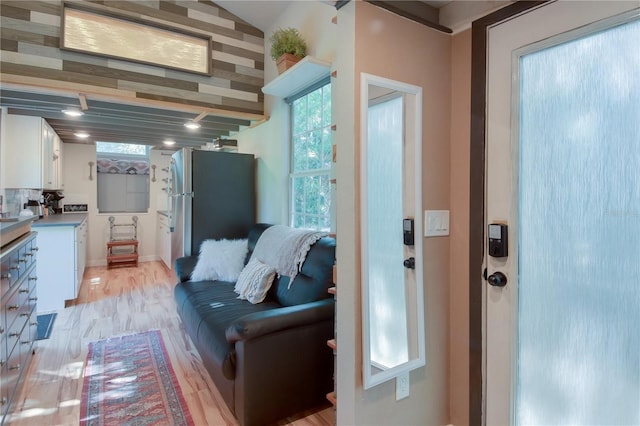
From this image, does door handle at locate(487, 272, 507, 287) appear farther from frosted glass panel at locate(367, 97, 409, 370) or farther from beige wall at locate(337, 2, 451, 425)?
frosted glass panel at locate(367, 97, 409, 370)

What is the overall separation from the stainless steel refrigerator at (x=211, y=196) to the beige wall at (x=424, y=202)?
8.27ft

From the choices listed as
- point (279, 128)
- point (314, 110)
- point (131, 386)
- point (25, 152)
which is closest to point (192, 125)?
point (279, 128)

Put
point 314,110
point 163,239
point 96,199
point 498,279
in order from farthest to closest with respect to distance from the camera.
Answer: point 96,199
point 163,239
point 314,110
point 498,279

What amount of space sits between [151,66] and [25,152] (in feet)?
5.60

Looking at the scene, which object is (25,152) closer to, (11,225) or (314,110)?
(11,225)

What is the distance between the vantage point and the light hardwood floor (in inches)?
76.2

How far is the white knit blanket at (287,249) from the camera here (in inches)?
95.7

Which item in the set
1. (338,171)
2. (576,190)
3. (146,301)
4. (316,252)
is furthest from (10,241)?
(576,190)

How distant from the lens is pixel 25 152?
11.9 feet

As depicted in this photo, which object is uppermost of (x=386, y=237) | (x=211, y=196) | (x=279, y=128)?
(x=279, y=128)

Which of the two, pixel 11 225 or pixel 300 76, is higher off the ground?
pixel 300 76

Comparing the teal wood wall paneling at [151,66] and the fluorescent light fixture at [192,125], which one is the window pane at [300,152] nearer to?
the teal wood wall paneling at [151,66]

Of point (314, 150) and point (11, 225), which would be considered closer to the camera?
point (11, 225)

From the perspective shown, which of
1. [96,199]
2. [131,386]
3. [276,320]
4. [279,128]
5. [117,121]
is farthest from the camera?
[96,199]
